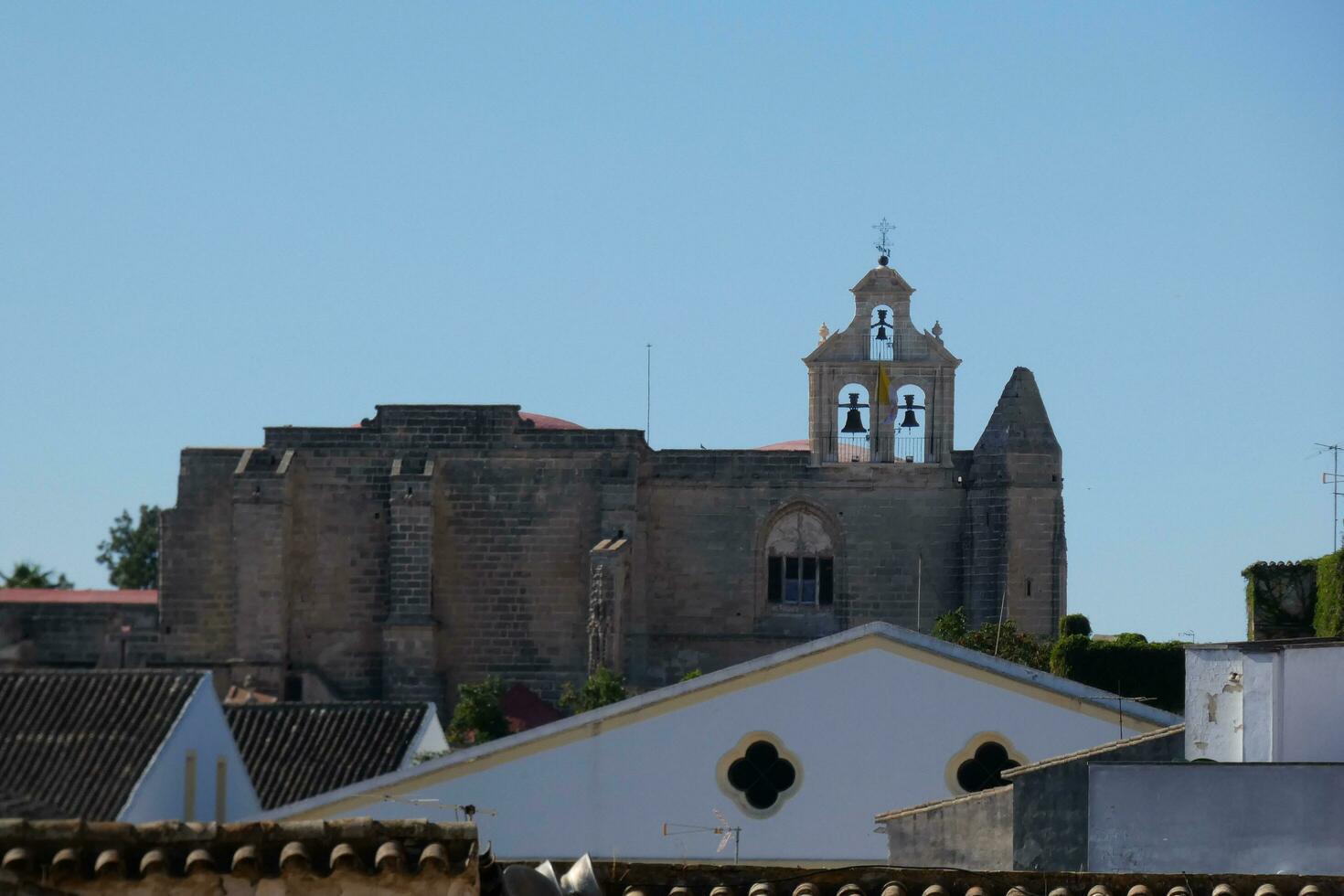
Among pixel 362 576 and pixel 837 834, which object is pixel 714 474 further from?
pixel 837 834

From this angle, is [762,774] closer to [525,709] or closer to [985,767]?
[985,767]

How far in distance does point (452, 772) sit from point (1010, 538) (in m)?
24.2

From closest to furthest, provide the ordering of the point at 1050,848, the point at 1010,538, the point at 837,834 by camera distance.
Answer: the point at 1050,848 < the point at 837,834 < the point at 1010,538

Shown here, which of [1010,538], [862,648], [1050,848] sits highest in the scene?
[1010,538]

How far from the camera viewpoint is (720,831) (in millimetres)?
22984

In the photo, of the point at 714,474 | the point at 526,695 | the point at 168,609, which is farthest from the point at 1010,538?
the point at 168,609

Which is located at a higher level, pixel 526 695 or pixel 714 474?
pixel 714 474

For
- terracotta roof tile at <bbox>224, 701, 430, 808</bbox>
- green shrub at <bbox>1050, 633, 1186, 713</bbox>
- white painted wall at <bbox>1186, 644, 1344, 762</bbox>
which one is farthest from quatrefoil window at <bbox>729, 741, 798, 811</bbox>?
green shrub at <bbox>1050, 633, 1186, 713</bbox>

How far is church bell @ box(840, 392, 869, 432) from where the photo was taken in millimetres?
48438

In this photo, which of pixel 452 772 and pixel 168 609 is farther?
pixel 168 609

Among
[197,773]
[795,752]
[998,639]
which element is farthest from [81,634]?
[795,752]

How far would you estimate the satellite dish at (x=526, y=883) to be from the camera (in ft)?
41.7

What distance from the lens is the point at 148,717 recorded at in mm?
26188

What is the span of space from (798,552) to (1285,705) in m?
30.8
